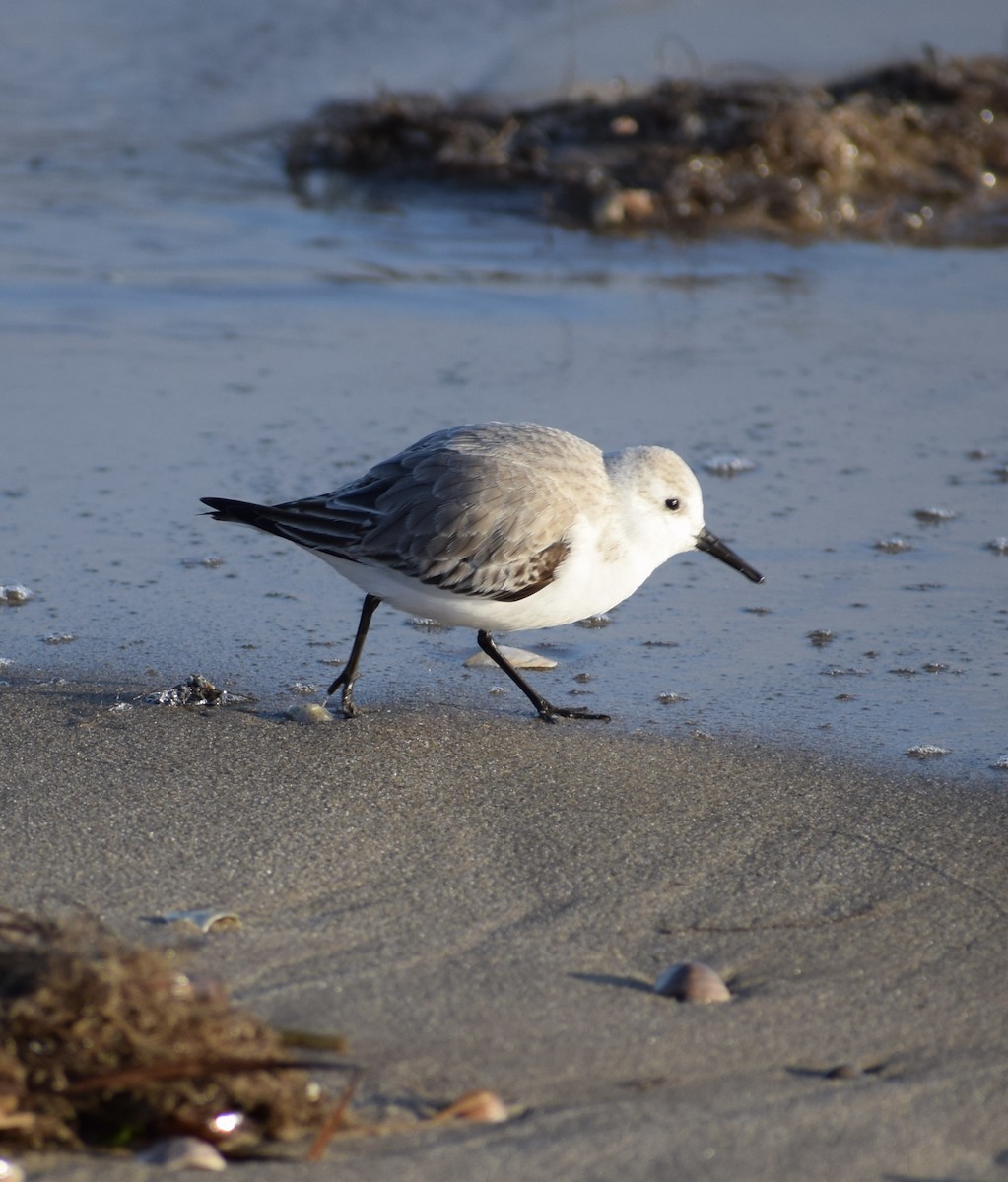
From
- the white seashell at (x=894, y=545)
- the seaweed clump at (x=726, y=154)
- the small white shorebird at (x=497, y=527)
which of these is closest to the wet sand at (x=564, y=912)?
the small white shorebird at (x=497, y=527)

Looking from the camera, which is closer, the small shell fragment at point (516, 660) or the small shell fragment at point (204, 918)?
the small shell fragment at point (204, 918)

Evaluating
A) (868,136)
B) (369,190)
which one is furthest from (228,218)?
(868,136)

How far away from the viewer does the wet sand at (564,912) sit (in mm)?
2377

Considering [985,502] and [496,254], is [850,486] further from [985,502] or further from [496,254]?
[496,254]

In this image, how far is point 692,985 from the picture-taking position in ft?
9.18

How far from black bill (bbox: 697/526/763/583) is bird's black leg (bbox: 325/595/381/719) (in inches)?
39.1

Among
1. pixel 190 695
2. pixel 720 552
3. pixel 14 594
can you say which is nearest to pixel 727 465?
pixel 720 552

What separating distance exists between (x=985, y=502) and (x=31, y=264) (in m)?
5.52

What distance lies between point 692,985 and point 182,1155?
3.36ft

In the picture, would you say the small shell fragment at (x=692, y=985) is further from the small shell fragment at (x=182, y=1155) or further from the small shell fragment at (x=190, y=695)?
the small shell fragment at (x=190, y=695)

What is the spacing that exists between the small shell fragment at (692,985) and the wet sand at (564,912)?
37 mm

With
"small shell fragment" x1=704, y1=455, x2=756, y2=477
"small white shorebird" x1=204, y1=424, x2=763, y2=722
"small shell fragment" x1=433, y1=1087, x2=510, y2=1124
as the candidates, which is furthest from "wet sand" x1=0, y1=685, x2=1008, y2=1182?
"small shell fragment" x1=704, y1=455, x2=756, y2=477

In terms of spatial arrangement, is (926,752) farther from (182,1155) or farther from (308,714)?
(182,1155)

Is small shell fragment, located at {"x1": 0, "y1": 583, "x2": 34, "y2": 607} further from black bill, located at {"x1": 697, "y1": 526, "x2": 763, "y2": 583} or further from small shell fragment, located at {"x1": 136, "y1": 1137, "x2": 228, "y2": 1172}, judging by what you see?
small shell fragment, located at {"x1": 136, "y1": 1137, "x2": 228, "y2": 1172}
